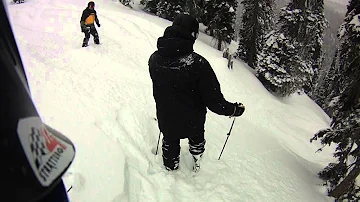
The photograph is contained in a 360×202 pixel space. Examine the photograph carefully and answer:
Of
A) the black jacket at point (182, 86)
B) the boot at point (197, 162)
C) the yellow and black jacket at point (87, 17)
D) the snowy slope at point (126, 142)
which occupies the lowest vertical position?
the snowy slope at point (126, 142)

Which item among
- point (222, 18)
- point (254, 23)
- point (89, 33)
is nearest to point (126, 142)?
point (89, 33)

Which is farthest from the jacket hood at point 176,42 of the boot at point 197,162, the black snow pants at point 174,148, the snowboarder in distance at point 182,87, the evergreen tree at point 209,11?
the evergreen tree at point 209,11

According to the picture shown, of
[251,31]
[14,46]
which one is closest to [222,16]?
[251,31]

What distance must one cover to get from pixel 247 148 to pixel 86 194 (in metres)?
3.67

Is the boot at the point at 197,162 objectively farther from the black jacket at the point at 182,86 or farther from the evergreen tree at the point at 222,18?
the evergreen tree at the point at 222,18

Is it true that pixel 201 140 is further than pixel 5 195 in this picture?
Yes

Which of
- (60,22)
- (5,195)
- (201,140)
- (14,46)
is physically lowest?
(60,22)

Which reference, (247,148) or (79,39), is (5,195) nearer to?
(247,148)

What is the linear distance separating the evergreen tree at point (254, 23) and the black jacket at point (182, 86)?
23.1 meters

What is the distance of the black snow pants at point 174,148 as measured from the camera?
160 inches

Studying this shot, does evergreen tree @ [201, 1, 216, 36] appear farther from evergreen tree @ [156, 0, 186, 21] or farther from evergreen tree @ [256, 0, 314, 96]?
evergreen tree @ [256, 0, 314, 96]

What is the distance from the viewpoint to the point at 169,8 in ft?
92.8

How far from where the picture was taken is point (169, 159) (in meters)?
4.18

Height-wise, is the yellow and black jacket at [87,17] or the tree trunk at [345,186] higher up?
the yellow and black jacket at [87,17]
